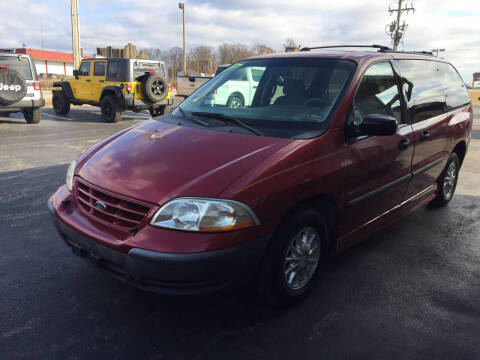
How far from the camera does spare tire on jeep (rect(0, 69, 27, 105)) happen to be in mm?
10383

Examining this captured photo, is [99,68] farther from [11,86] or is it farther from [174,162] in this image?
[174,162]

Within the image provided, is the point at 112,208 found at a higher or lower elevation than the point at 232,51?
lower

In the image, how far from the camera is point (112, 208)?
2545mm

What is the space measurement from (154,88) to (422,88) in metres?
10.2

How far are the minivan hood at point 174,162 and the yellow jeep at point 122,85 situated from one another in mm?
10245

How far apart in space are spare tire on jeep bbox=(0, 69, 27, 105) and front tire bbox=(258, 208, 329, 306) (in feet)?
33.5

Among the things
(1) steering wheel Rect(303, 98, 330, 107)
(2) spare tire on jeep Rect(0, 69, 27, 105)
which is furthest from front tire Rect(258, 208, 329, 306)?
(2) spare tire on jeep Rect(0, 69, 27, 105)

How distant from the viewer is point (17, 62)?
1103cm

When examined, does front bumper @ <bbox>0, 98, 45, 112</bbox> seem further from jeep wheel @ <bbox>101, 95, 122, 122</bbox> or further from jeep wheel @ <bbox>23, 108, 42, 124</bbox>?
jeep wheel @ <bbox>101, 95, 122, 122</bbox>

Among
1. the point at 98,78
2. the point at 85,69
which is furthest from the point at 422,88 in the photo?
the point at 85,69

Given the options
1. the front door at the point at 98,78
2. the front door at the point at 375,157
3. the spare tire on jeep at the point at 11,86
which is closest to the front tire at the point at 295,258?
the front door at the point at 375,157

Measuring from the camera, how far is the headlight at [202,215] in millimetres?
2316

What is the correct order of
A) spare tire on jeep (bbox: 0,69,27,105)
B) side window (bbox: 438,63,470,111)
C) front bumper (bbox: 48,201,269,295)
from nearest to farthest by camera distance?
front bumper (bbox: 48,201,269,295)
side window (bbox: 438,63,470,111)
spare tire on jeep (bbox: 0,69,27,105)

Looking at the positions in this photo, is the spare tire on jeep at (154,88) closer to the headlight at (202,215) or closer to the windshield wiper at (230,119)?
the windshield wiper at (230,119)
